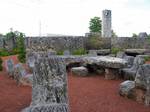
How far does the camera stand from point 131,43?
2139 centimetres

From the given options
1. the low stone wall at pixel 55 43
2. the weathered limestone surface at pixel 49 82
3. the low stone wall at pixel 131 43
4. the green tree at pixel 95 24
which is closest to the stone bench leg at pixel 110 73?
the weathered limestone surface at pixel 49 82

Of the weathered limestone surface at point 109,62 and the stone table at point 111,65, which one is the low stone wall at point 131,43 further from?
the stone table at point 111,65

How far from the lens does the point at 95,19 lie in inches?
1106

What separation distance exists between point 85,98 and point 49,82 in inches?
59.2

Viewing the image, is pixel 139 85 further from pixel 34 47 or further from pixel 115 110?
pixel 34 47

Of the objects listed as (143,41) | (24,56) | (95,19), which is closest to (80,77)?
(24,56)

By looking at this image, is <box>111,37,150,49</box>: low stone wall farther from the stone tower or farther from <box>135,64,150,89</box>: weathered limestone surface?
<box>135,64,150,89</box>: weathered limestone surface

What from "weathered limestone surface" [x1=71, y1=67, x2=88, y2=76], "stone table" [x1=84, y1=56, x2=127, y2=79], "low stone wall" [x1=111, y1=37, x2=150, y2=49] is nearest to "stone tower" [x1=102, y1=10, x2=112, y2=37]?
"low stone wall" [x1=111, y1=37, x2=150, y2=49]

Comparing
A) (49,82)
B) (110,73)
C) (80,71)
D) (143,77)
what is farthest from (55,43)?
Answer: (49,82)

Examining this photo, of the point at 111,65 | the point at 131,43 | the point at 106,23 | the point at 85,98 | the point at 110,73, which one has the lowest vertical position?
the point at 85,98

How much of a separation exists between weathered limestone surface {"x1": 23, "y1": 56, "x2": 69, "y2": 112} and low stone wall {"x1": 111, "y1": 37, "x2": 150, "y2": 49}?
15595 mm

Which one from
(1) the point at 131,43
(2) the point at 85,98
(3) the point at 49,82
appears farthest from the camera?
(1) the point at 131,43

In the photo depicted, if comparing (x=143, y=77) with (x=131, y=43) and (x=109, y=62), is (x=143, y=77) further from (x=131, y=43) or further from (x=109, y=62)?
(x=131, y=43)

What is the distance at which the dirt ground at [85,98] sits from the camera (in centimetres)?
613
